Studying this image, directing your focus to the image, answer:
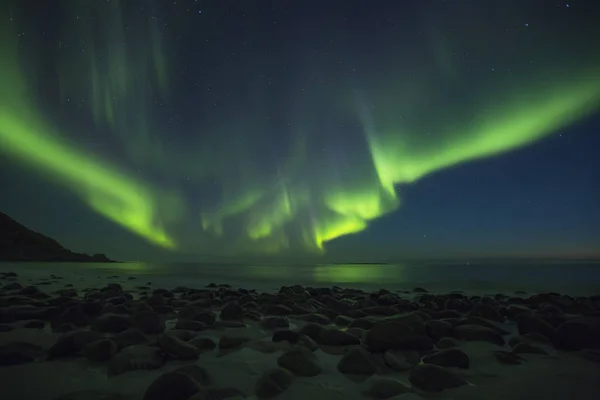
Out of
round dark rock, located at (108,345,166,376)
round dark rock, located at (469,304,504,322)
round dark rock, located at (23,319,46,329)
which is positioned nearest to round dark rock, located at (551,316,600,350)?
round dark rock, located at (469,304,504,322)

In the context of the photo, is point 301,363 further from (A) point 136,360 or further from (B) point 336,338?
(A) point 136,360

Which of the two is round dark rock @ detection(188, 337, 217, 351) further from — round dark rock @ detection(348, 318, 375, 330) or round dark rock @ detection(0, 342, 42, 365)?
round dark rock @ detection(348, 318, 375, 330)

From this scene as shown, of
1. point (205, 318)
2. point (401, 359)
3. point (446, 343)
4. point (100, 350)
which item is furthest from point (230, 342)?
point (446, 343)

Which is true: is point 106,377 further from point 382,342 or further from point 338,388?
point 382,342

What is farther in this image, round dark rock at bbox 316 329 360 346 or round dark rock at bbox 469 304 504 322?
round dark rock at bbox 469 304 504 322

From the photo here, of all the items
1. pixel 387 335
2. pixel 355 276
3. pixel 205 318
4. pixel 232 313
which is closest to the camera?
pixel 387 335

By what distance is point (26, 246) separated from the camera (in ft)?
211

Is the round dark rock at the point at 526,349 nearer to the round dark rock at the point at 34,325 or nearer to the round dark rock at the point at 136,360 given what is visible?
the round dark rock at the point at 136,360

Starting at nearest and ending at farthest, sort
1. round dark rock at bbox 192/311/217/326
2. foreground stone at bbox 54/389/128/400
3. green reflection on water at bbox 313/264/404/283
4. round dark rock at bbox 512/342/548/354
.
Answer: foreground stone at bbox 54/389/128/400, round dark rock at bbox 512/342/548/354, round dark rock at bbox 192/311/217/326, green reflection on water at bbox 313/264/404/283

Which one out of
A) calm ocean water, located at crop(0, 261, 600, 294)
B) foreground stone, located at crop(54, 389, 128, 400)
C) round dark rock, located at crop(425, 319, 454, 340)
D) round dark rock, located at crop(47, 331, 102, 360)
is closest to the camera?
foreground stone, located at crop(54, 389, 128, 400)

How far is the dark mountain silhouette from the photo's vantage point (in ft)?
199

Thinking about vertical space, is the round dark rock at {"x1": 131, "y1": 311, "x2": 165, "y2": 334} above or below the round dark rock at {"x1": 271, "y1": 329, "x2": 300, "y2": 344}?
above

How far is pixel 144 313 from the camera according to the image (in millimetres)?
5102

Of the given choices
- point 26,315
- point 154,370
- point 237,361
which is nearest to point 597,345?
point 237,361
